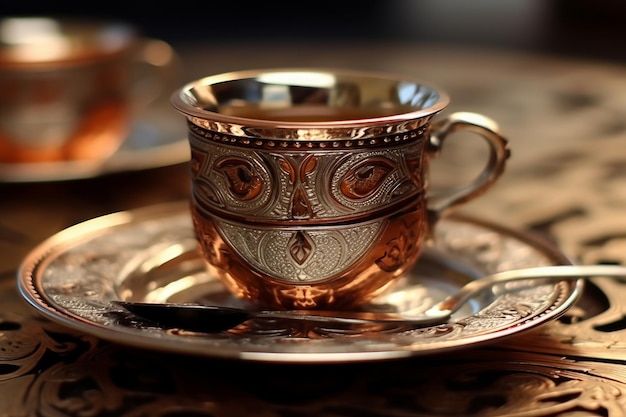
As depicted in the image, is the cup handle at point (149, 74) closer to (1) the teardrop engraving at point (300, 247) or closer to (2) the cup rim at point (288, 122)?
(2) the cup rim at point (288, 122)

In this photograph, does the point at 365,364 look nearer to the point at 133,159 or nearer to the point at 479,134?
the point at 479,134

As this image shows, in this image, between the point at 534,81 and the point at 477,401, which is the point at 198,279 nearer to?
the point at 477,401

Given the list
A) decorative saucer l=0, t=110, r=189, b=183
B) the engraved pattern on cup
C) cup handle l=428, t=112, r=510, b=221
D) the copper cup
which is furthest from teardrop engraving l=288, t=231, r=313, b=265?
the copper cup

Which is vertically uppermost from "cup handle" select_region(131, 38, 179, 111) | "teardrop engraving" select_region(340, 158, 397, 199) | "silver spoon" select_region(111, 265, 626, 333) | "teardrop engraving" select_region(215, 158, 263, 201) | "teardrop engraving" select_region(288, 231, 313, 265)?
"teardrop engraving" select_region(340, 158, 397, 199)

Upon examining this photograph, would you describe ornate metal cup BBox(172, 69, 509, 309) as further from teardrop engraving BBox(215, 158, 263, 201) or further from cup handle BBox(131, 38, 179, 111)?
cup handle BBox(131, 38, 179, 111)

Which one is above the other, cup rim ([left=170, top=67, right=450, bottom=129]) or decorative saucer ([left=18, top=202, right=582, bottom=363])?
cup rim ([left=170, top=67, right=450, bottom=129])

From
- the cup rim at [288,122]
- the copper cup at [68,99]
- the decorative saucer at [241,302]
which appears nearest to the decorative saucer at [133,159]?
the copper cup at [68,99]

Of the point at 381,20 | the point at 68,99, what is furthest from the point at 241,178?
the point at 381,20
